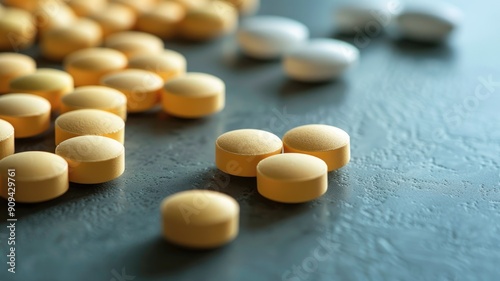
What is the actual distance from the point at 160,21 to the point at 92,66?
52 centimetres

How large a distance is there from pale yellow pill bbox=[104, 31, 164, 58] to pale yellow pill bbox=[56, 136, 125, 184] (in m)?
0.79

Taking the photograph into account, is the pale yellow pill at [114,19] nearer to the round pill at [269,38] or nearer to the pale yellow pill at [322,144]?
the round pill at [269,38]

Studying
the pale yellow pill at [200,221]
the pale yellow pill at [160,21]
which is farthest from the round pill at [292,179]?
the pale yellow pill at [160,21]

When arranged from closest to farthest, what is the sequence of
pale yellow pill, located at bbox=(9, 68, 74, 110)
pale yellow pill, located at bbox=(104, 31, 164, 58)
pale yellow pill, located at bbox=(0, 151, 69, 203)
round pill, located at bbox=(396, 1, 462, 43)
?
pale yellow pill, located at bbox=(0, 151, 69, 203) < pale yellow pill, located at bbox=(9, 68, 74, 110) < pale yellow pill, located at bbox=(104, 31, 164, 58) < round pill, located at bbox=(396, 1, 462, 43)

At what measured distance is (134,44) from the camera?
93.4 inches

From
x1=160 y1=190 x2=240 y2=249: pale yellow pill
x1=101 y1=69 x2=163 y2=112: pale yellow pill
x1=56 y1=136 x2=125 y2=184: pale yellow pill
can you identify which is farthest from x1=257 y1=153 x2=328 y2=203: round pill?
x1=101 y1=69 x2=163 y2=112: pale yellow pill

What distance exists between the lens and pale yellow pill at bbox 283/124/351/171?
165cm

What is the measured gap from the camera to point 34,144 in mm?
1829

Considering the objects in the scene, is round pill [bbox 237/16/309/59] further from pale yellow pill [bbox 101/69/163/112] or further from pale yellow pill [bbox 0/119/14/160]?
pale yellow pill [bbox 0/119/14/160]

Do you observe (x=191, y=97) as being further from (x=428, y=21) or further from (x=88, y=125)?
(x=428, y=21)

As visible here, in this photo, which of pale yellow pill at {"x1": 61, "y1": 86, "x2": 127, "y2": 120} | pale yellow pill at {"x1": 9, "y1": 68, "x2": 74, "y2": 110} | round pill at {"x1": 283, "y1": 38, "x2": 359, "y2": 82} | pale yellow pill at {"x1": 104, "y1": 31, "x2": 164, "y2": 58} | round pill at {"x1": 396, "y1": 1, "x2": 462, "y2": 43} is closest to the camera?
pale yellow pill at {"x1": 61, "y1": 86, "x2": 127, "y2": 120}

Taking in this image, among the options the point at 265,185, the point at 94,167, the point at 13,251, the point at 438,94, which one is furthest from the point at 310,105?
the point at 13,251

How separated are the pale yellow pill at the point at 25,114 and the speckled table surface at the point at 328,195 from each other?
0.04 metres

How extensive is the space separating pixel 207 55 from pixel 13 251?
4.16ft
